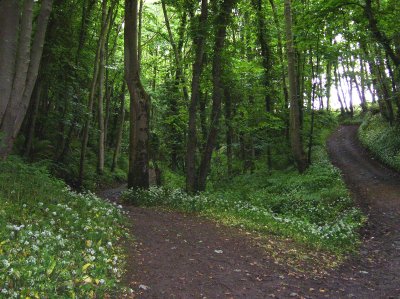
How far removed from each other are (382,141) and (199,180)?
15276 millimetres

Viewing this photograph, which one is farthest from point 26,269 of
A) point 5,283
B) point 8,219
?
point 8,219

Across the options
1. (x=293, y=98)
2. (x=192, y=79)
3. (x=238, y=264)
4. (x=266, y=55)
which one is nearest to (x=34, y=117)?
(x=192, y=79)

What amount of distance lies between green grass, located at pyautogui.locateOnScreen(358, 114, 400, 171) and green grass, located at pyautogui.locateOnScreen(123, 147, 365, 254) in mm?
4320

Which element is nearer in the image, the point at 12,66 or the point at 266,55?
the point at 12,66

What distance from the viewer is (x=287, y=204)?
47.0 ft

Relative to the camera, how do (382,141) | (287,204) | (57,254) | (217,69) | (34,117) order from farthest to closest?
(382,141), (34,117), (217,69), (287,204), (57,254)

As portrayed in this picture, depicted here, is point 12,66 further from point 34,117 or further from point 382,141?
point 382,141

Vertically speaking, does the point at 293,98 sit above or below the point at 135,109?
above

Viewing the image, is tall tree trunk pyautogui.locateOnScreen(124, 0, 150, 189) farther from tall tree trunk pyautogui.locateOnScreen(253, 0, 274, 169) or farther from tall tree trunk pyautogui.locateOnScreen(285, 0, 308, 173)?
tall tree trunk pyautogui.locateOnScreen(253, 0, 274, 169)

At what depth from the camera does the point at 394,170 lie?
19.9m

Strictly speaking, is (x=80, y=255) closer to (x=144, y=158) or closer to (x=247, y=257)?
(x=247, y=257)

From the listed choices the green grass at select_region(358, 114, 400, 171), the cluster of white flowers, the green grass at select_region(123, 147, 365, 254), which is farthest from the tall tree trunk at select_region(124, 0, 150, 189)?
the green grass at select_region(358, 114, 400, 171)

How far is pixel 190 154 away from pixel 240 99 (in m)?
6.56

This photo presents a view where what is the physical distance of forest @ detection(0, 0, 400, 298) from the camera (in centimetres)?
604
